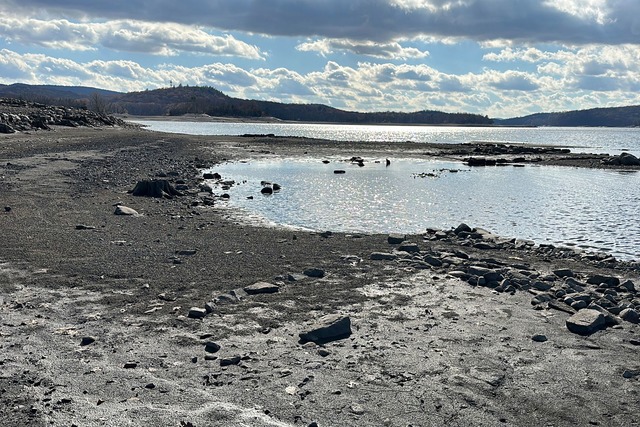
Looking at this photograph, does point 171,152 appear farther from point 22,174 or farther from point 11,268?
point 11,268

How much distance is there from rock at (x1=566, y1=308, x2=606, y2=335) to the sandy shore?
8cm

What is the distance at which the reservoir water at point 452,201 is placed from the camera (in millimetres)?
21688

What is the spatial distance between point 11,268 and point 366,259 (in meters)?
7.85

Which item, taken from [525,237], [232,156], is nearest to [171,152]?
[232,156]

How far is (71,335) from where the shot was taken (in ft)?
28.3

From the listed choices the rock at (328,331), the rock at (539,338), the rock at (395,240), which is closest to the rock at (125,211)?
the rock at (395,240)

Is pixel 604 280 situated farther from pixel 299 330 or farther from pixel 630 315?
pixel 299 330

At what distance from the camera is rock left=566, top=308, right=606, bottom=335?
9469 mm

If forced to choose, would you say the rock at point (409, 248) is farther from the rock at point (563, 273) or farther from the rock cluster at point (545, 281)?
the rock at point (563, 273)

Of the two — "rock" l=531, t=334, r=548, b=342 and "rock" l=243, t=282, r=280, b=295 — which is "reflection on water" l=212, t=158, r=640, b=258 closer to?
"rock" l=243, t=282, r=280, b=295

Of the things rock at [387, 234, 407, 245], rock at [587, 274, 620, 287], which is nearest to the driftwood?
rock at [387, 234, 407, 245]

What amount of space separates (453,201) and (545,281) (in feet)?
57.8

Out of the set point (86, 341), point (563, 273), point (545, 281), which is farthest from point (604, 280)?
point (86, 341)

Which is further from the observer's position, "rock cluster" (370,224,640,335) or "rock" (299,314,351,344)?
"rock cluster" (370,224,640,335)
